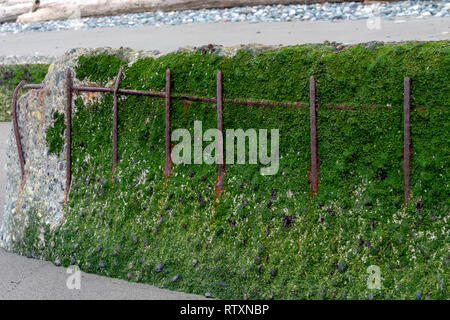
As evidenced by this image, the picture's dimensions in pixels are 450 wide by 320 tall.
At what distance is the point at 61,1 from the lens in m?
22.4

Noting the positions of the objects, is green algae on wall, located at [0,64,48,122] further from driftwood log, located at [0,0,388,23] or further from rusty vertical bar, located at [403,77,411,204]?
rusty vertical bar, located at [403,77,411,204]

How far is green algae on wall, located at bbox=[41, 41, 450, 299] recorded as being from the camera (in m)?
6.13

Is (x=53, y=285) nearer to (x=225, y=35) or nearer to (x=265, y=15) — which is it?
(x=225, y=35)

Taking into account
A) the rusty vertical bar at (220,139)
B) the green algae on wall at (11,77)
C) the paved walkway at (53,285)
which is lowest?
the paved walkway at (53,285)

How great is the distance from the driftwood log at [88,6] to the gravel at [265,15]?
16cm

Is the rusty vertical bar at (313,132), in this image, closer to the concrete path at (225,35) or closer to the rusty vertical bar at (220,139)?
the rusty vertical bar at (220,139)

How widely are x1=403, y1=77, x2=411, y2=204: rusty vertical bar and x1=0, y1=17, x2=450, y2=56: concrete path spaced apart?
7722 millimetres

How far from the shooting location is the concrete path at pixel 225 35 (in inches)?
576

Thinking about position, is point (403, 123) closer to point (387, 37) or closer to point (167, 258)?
point (167, 258)

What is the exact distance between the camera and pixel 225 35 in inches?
661

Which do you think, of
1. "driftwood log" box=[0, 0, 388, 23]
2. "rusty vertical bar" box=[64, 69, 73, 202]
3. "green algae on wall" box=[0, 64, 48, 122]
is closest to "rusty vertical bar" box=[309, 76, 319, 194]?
"rusty vertical bar" box=[64, 69, 73, 202]

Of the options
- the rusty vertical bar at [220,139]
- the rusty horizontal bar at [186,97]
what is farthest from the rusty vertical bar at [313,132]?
the rusty vertical bar at [220,139]

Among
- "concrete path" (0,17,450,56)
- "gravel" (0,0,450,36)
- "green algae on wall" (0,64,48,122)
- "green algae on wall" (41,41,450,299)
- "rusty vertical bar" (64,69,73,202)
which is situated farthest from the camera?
"gravel" (0,0,450,36)

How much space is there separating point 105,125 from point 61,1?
51.0ft
